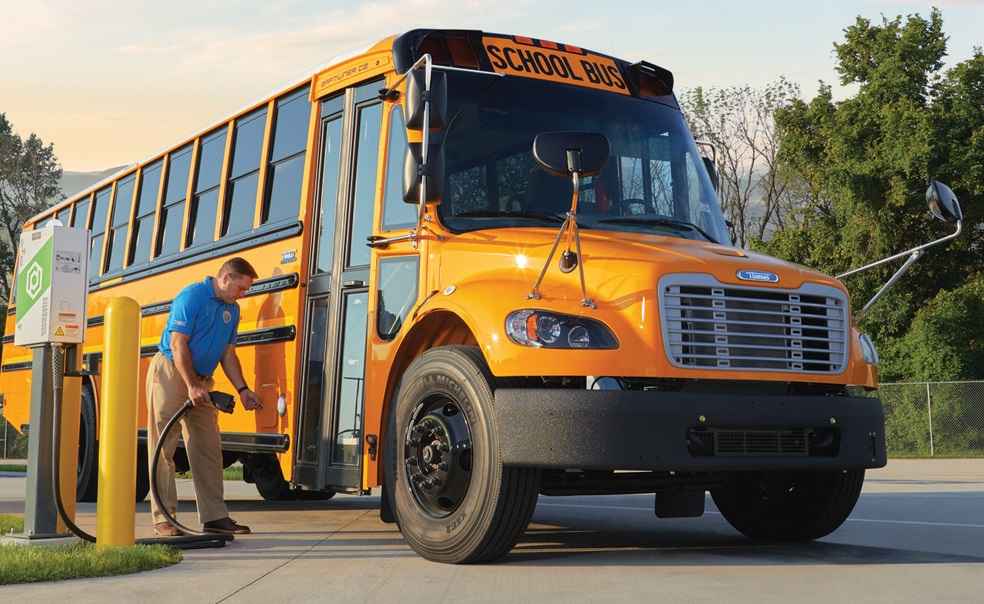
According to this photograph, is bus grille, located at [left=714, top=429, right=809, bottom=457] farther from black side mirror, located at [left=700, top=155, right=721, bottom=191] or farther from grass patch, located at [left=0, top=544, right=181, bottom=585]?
grass patch, located at [left=0, top=544, right=181, bottom=585]

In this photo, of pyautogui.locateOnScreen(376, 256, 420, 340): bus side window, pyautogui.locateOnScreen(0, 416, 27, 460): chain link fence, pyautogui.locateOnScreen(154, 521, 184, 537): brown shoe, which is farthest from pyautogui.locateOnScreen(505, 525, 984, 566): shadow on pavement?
pyautogui.locateOnScreen(0, 416, 27, 460): chain link fence

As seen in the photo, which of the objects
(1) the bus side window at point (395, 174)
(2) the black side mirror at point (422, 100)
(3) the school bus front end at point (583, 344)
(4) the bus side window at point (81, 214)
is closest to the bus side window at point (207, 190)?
(1) the bus side window at point (395, 174)

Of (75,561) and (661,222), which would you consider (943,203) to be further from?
(75,561)

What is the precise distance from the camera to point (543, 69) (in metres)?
8.04

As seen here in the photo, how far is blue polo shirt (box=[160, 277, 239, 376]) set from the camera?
843 cm

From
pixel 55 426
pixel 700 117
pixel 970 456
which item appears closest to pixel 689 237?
pixel 55 426

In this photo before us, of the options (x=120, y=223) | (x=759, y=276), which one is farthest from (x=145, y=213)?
(x=759, y=276)

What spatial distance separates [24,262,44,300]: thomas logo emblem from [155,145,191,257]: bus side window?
3.09 m

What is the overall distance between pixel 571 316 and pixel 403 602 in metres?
1.65

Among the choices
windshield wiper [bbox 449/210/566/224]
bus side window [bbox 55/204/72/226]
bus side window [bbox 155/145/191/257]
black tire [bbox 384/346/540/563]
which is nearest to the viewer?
black tire [bbox 384/346/540/563]

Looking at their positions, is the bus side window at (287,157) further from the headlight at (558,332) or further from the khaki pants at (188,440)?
the headlight at (558,332)

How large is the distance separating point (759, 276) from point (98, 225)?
8.24m

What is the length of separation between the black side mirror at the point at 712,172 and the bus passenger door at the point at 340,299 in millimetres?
2194

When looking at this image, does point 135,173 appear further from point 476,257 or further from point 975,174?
point 975,174
